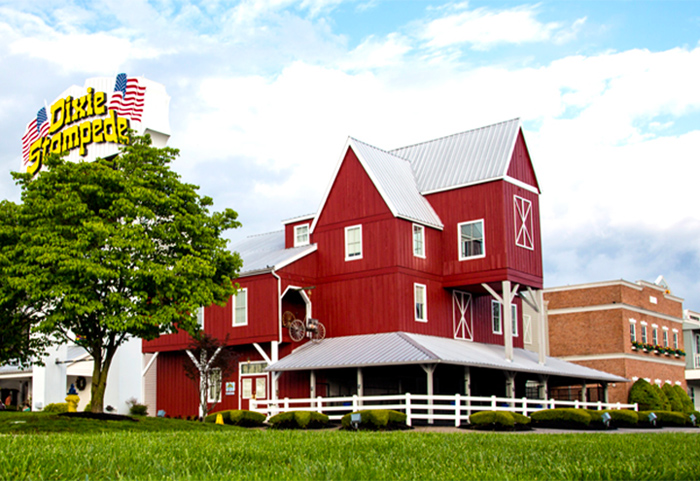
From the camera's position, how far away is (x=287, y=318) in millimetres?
36750

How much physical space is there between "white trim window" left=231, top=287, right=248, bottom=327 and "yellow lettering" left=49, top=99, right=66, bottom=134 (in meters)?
23.0

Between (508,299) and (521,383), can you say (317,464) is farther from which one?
(521,383)

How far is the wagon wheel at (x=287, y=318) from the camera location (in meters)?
36.5

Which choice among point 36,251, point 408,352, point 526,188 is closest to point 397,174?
point 526,188

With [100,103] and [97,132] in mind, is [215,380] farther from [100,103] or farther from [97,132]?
[100,103]

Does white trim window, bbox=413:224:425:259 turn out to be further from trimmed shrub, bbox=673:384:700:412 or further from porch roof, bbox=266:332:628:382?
trimmed shrub, bbox=673:384:700:412

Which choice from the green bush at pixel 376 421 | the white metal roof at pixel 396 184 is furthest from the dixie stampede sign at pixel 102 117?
the green bush at pixel 376 421

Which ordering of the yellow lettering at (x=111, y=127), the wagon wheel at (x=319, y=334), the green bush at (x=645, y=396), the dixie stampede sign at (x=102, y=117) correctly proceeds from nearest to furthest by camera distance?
the wagon wheel at (x=319, y=334) → the green bush at (x=645, y=396) → the dixie stampede sign at (x=102, y=117) → the yellow lettering at (x=111, y=127)

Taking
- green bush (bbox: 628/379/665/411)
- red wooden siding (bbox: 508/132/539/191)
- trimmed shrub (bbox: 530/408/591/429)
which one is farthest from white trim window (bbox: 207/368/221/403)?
green bush (bbox: 628/379/665/411)

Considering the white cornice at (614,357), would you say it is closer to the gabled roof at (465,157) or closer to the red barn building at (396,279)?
the red barn building at (396,279)

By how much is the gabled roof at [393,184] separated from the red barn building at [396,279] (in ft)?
0.25

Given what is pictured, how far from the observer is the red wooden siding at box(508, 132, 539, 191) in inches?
1522

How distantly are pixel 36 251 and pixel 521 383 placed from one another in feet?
92.8

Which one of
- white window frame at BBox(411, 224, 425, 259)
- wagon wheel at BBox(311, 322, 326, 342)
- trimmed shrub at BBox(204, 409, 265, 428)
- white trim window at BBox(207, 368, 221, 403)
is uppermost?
white window frame at BBox(411, 224, 425, 259)
